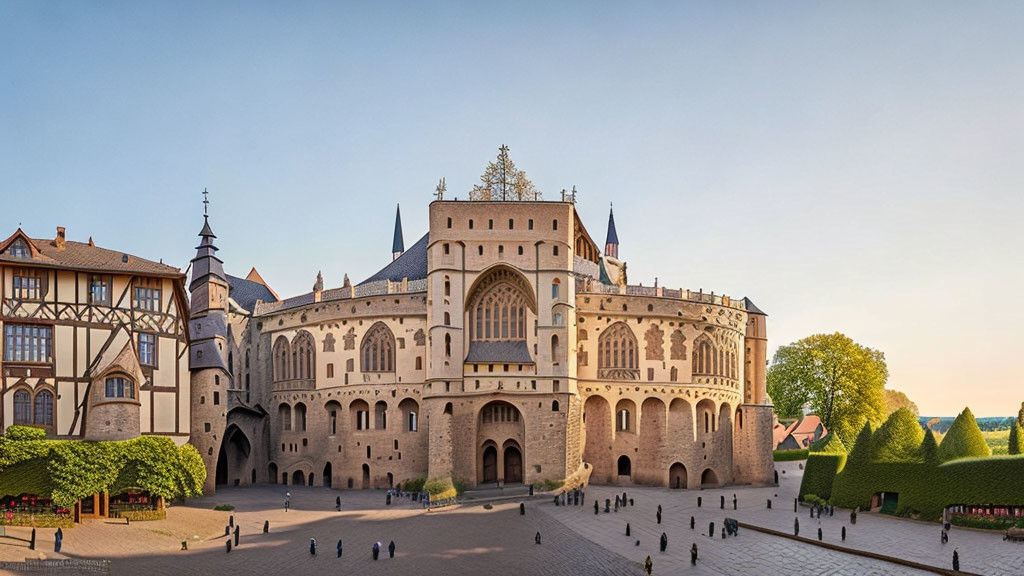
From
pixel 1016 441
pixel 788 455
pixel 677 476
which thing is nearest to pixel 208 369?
pixel 677 476

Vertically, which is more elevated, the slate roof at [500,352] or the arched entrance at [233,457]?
the slate roof at [500,352]

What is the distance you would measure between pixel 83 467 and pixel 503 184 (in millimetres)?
32968

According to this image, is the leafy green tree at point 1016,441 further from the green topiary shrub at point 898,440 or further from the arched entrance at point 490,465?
the arched entrance at point 490,465

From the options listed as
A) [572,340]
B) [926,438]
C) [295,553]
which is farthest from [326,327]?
[926,438]

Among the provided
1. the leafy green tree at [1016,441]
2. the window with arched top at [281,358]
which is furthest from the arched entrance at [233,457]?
the leafy green tree at [1016,441]

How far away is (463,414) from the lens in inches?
2219

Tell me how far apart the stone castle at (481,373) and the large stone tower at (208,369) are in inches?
4.6

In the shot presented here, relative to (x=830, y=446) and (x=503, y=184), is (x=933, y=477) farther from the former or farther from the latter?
(x=503, y=184)

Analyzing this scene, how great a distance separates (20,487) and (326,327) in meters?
25.6

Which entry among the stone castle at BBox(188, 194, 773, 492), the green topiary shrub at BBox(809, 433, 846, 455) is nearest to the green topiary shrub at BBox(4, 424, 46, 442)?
the stone castle at BBox(188, 194, 773, 492)

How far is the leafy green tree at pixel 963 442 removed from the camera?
1845 inches

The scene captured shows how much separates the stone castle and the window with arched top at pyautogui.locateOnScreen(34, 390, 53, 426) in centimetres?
1054

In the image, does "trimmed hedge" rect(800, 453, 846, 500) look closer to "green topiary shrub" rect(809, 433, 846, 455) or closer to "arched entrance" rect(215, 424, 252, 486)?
"green topiary shrub" rect(809, 433, 846, 455)

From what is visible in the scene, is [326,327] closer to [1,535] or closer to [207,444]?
[207,444]
